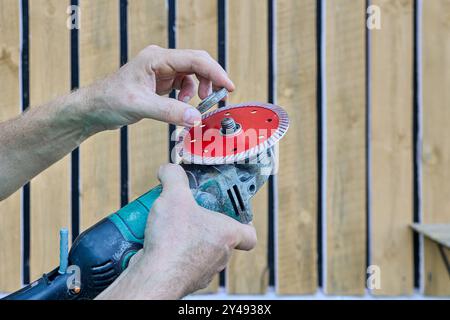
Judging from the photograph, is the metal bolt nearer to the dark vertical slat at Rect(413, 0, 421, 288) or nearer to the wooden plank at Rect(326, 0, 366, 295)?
the wooden plank at Rect(326, 0, 366, 295)

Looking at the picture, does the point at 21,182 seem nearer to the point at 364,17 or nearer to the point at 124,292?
the point at 124,292

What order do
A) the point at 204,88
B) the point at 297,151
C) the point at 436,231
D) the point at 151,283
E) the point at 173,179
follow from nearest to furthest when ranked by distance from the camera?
the point at 151,283, the point at 173,179, the point at 204,88, the point at 436,231, the point at 297,151

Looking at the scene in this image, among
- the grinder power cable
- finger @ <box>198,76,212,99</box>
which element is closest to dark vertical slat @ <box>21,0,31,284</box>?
finger @ <box>198,76,212,99</box>

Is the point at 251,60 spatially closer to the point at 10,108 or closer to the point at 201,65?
the point at 10,108

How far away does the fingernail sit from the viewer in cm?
133

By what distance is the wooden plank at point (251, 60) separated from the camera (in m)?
2.71

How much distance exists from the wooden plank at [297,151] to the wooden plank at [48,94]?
869 millimetres

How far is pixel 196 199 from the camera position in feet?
4.26

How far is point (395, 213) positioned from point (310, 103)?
22.5 inches

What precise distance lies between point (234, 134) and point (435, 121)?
5.48ft

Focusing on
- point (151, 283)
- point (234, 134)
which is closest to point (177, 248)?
point (151, 283)

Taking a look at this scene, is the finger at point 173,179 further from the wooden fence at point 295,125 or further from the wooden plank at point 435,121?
the wooden plank at point 435,121

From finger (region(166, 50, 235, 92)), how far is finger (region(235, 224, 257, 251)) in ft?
1.13

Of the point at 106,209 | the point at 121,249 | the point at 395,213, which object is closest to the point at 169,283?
the point at 121,249
